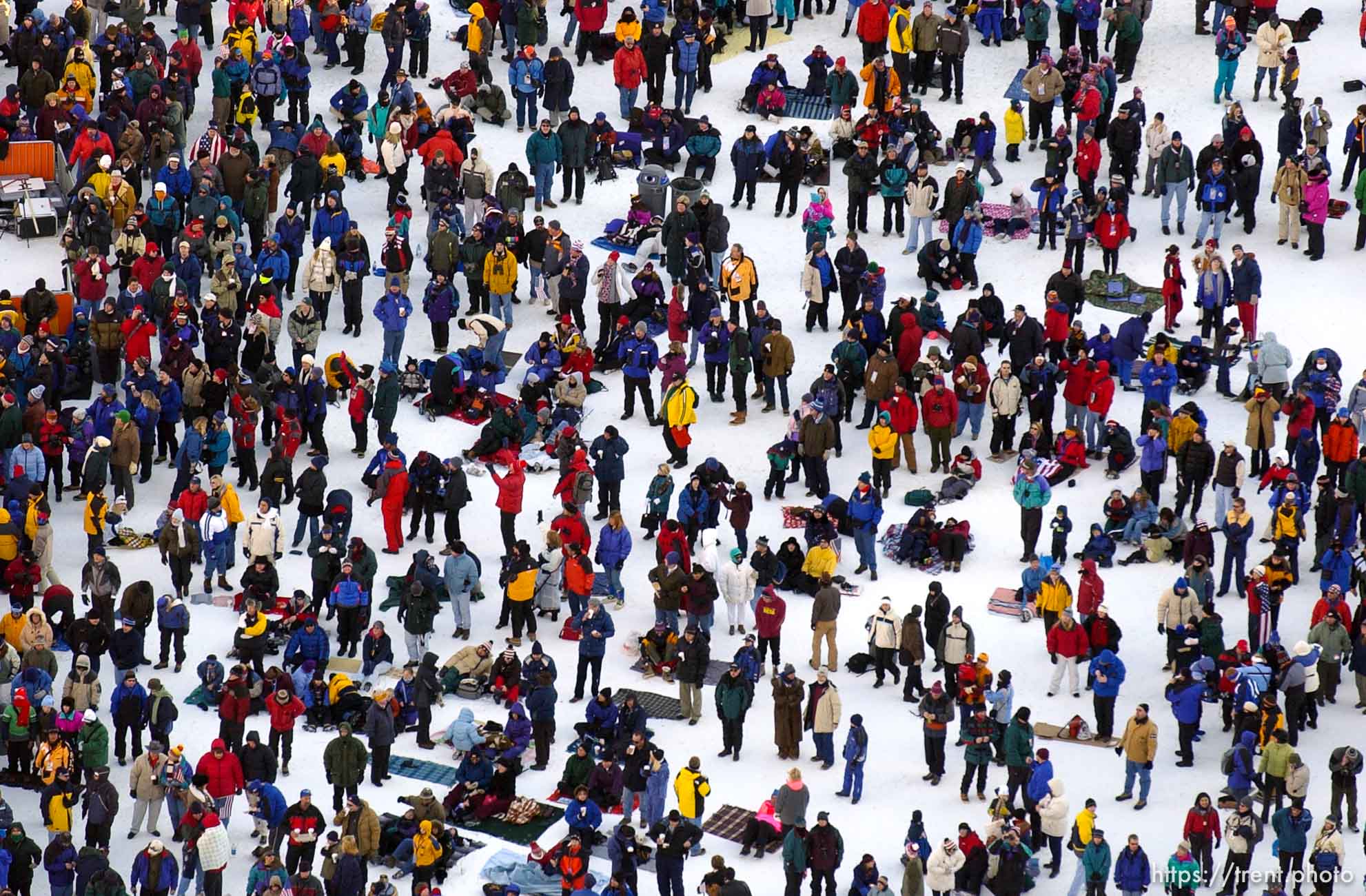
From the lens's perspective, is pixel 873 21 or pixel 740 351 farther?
pixel 873 21

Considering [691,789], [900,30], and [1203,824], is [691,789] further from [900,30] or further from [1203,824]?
[900,30]

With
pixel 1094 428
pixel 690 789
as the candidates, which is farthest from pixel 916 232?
pixel 690 789

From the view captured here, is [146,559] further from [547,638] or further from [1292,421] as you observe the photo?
[1292,421]

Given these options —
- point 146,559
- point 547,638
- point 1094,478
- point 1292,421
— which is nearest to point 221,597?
point 146,559

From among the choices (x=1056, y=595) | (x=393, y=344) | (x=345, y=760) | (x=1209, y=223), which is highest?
(x=1209, y=223)

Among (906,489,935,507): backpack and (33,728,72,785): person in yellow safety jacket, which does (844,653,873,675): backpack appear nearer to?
(906,489,935,507): backpack
